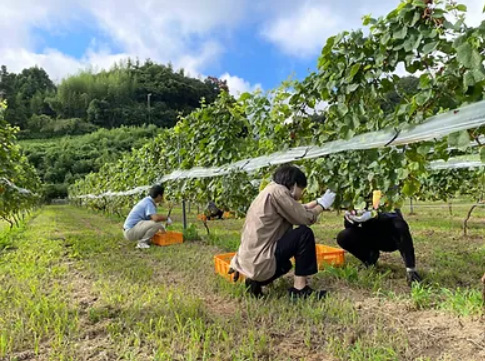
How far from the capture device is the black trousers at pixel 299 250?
306 centimetres

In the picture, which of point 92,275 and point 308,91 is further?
point 92,275

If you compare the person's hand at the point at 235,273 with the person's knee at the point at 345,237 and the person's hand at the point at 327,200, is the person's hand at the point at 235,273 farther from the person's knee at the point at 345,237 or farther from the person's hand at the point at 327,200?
the person's knee at the point at 345,237

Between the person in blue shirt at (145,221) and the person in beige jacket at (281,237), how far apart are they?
3332mm

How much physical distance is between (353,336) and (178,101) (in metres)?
54.1

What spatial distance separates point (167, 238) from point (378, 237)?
11.9ft

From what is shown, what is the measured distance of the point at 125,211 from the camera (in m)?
16.0

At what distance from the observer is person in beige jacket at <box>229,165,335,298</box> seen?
304cm

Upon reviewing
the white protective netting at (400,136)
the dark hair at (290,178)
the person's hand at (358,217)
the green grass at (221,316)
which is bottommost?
the green grass at (221,316)

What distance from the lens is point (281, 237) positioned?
10.4 feet

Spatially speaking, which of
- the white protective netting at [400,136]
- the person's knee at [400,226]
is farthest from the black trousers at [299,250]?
the person's knee at [400,226]

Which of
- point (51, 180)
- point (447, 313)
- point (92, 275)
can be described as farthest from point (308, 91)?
point (51, 180)

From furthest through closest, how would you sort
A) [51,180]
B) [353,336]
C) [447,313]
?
1. [51,180]
2. [447,313]
3. [353,336]

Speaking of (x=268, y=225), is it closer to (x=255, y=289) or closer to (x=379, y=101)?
(x=255, y=289)

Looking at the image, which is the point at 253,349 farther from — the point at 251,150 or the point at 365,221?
the point at 251,150
